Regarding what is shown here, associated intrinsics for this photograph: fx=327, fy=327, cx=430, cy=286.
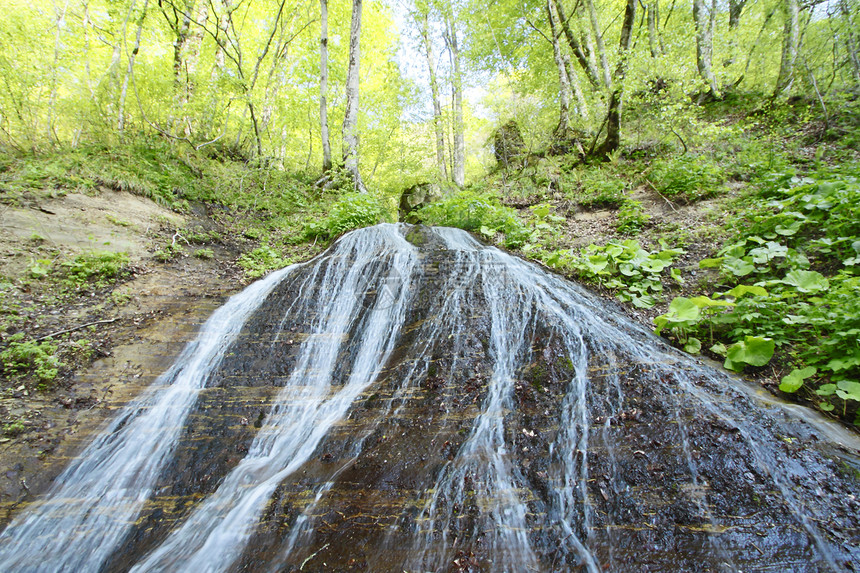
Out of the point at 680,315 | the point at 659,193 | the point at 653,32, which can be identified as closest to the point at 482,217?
the point at 659,193

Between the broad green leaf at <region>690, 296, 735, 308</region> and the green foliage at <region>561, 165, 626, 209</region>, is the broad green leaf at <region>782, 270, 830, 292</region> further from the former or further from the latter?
the green foliage at <region>561, 165, 626, 209</region>

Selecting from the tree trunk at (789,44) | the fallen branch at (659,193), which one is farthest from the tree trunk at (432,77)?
the tree trunk at (789,44)

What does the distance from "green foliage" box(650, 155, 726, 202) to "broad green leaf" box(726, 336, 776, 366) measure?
15.7 feet

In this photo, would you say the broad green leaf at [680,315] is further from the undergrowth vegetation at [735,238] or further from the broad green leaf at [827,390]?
the broad green leaf at [827,390]

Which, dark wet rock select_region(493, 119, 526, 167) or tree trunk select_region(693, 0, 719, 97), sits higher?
tree trunk select_region(693, 0, 719, 97)

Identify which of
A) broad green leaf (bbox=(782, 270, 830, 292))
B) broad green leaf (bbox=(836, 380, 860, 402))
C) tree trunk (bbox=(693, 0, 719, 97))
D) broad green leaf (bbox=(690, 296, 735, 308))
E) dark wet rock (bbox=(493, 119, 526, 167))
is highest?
tree trunk (bbox=(693, 0, 719, 97))

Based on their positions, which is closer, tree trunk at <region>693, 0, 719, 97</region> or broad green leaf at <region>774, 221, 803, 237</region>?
broad green leaf at <region>774, 221, 803, 237</region>

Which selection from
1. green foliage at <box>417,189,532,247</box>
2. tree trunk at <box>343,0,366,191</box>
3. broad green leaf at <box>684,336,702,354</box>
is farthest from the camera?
tree trunk at <box>343,0,366,191</box>

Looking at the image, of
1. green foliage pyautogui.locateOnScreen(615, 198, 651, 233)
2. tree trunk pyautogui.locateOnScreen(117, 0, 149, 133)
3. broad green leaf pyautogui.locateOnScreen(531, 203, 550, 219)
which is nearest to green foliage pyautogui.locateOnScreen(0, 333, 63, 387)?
tree trunk pyautogui.locateOnScreen(117, 0, 149, 133)

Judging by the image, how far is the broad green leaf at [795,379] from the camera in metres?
2.71

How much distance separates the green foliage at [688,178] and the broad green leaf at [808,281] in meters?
3.92

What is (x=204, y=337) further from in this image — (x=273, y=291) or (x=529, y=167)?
(x=529, y=167)

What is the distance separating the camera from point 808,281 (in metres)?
3.36

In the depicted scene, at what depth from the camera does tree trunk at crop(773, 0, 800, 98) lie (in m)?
8.08
